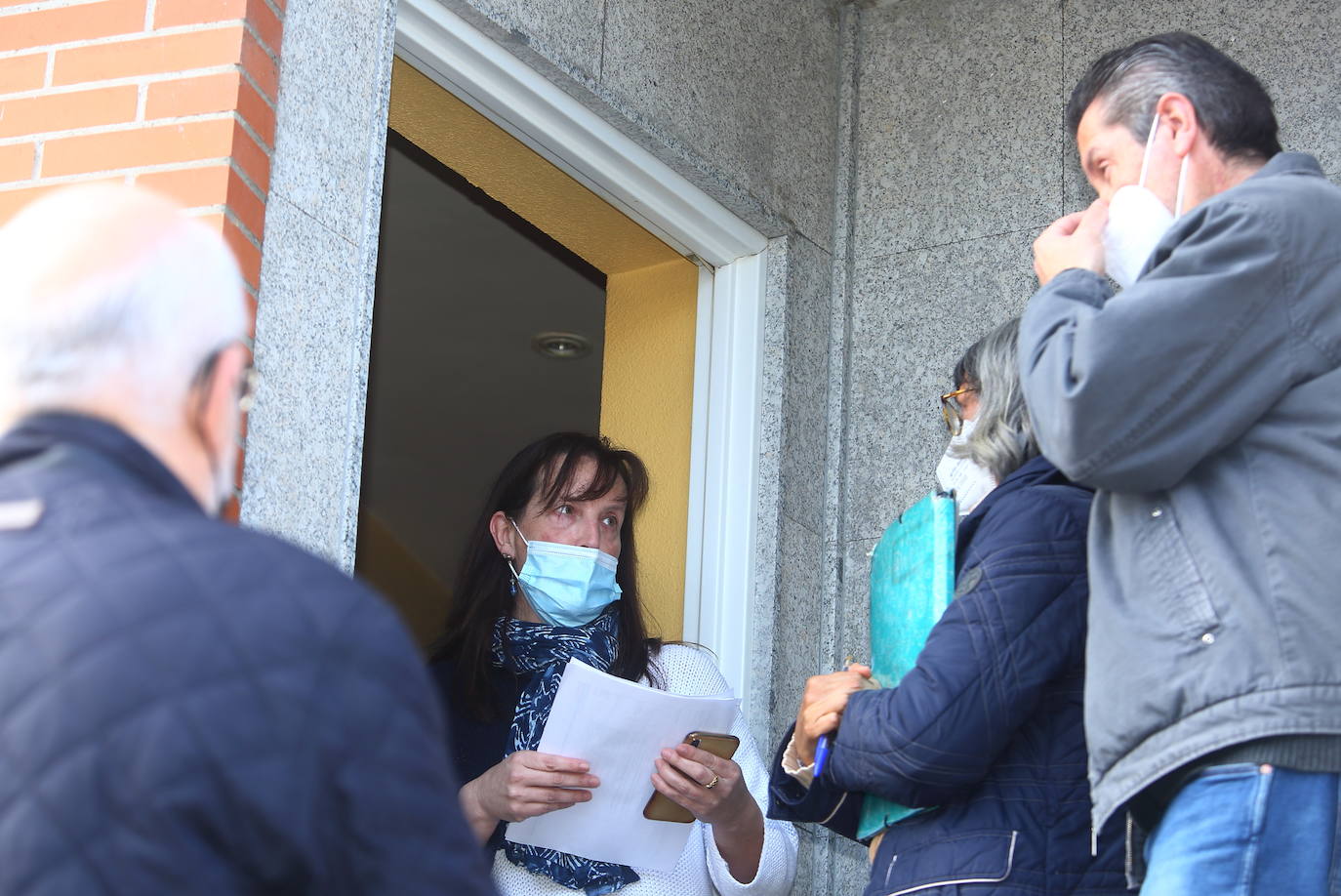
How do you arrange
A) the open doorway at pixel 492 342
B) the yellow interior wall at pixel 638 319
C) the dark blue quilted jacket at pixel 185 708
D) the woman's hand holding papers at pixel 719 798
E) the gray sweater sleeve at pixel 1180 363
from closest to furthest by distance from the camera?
1. the dark blue quilted jacket at pixel 185 708
2. the gray sweater sleeve at pixel 1180 363
3. the woman's hand holding papers at pixel 719 798
4. the yellow interior wall at pixel 638 319
5. the open doorway at pixel 492 342

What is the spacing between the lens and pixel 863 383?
14.9ft

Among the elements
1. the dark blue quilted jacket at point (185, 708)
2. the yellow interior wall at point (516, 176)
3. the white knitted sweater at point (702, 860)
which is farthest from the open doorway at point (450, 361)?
the dark blue quilted jacket at point (185, 708)

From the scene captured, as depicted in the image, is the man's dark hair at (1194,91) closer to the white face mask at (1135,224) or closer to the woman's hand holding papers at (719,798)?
the white face mask at (1135,224)

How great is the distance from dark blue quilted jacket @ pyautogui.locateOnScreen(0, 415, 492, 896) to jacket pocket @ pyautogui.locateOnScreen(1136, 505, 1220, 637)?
1039 mm

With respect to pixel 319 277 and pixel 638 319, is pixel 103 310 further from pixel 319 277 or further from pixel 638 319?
pixel 638 319

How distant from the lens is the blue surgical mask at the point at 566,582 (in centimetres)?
359

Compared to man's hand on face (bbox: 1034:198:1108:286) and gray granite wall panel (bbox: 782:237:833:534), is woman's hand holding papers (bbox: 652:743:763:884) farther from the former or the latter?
gray granite wall panel (bbox: 782:237:833:534)

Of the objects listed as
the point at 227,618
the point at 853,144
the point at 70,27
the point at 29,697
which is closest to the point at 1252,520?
the point at 227,618

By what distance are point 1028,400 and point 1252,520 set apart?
33 cm

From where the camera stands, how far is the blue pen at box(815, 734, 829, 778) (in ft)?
8.05

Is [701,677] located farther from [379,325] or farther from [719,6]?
[379,325]

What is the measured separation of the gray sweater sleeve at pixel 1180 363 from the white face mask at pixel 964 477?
0.57 meters

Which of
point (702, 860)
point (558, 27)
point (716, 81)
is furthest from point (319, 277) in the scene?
point (716, 81)

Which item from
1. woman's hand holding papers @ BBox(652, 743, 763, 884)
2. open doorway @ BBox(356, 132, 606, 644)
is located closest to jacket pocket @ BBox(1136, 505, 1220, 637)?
woman's hand holding papers @ BBox(652, 743, 763, 884)
